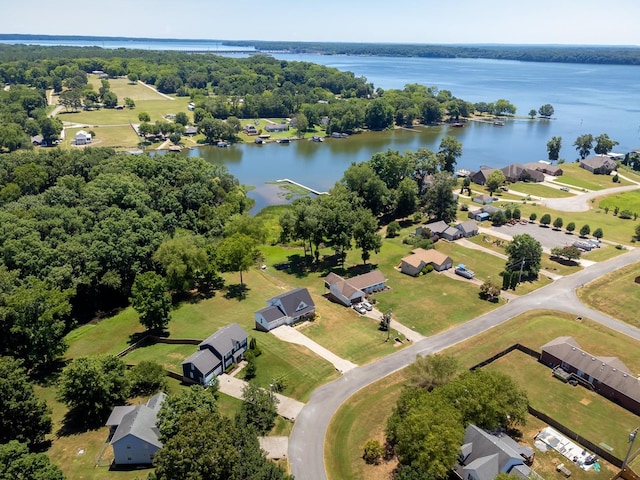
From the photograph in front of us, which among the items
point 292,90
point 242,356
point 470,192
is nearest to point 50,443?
point 242,356

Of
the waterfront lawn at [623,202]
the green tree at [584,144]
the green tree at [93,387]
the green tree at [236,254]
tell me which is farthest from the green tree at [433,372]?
the green tree at [584,144]

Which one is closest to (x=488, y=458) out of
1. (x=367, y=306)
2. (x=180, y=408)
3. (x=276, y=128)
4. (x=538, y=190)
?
(x=180, y=408)

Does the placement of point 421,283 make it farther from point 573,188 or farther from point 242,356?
point 573,188

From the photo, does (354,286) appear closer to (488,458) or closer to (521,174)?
(488,458)

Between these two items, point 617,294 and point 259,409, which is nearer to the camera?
point 259,409

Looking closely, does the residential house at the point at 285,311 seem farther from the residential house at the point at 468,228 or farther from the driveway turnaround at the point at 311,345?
the residential house at the point at 468,228

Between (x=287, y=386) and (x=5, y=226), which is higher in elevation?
(x=5, y=226)
